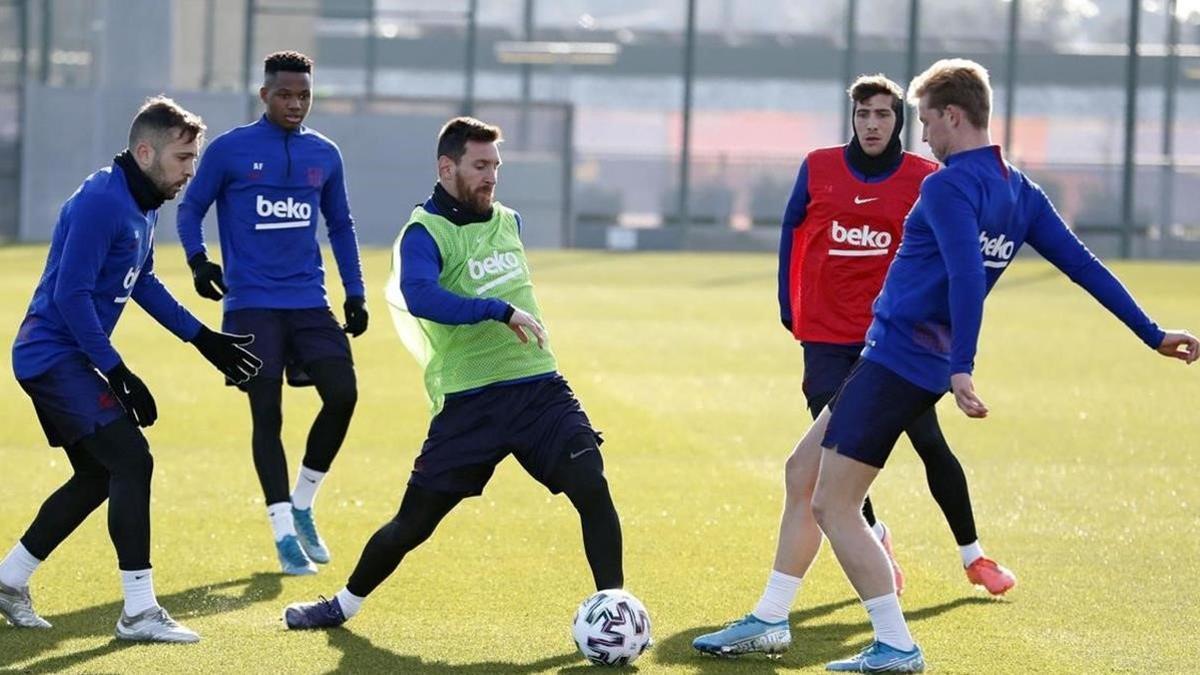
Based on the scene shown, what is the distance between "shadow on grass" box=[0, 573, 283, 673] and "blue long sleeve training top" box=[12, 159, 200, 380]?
902 mm

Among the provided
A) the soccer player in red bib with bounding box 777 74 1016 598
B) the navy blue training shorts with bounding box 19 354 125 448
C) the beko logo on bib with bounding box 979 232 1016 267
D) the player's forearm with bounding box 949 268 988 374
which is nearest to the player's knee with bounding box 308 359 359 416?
the navy blue training shorts with bounding box 19 354 125 448

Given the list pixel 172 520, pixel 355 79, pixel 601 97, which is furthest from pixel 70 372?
pixel 601 97

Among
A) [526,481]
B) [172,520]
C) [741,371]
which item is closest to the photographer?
Result: [172,520]

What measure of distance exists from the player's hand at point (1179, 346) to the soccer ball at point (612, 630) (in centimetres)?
188

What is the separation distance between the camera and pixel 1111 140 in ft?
174

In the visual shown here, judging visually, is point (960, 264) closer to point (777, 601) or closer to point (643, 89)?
point (777, 601)

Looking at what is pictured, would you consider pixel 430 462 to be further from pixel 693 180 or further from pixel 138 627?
pixel 693 180

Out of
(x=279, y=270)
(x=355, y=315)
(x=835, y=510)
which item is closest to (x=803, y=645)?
(x=835, y=510)

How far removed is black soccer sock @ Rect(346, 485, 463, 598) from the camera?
668cm

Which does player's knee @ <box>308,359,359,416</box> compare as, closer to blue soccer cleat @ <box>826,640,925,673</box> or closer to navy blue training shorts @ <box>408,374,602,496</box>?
navy blue training shorts @ <box>408,374,602,496</box>

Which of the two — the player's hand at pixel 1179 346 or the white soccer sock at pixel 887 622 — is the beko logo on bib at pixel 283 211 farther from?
the player's hand at pixel 1179 346

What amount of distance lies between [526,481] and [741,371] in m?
6.70

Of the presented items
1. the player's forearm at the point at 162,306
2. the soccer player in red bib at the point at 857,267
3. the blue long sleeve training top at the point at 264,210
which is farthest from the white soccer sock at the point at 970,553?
the player's forearm at the point at 162,306

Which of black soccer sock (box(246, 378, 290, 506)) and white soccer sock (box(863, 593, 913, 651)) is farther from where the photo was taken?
black soccer sock (box(246, 378, 290, 506))
